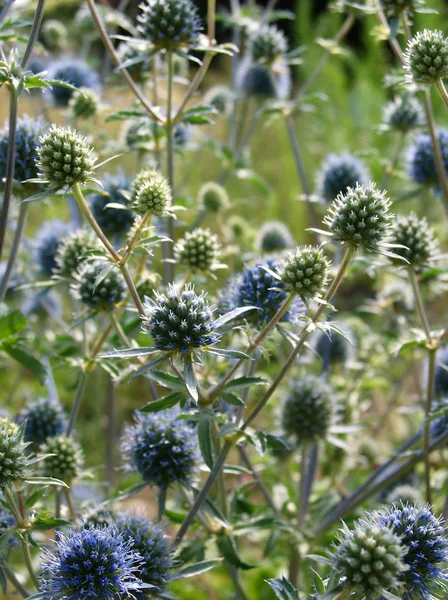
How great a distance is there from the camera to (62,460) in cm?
225

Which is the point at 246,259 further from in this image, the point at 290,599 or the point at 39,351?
the point at 290,599

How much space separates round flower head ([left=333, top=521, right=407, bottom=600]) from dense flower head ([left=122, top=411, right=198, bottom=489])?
2.55ft

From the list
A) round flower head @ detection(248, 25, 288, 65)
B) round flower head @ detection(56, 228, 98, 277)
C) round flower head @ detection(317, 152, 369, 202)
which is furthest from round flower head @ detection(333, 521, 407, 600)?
round flower head @ detection(248, 25, 288, 65)

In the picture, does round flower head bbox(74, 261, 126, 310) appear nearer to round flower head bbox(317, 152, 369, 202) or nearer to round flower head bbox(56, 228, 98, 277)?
round flower head bbox(56, 228, 98, 277)

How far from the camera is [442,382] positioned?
118 inches

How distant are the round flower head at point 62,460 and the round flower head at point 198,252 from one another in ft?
2.43

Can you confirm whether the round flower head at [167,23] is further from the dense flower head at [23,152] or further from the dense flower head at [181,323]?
the dense flower head at [181,323]

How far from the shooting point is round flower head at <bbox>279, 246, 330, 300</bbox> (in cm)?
179

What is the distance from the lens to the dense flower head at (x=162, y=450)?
2.12m

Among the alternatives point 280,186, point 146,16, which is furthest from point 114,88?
point 280,186

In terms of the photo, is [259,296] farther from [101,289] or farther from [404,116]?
[404,116]

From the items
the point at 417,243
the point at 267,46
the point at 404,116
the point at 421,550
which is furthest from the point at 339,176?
the point at 421,550

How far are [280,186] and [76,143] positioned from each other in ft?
21.5

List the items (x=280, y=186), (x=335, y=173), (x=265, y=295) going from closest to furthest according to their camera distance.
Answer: (x=265, y=295)
(x=335, y=173)
(x=280, y=186)
